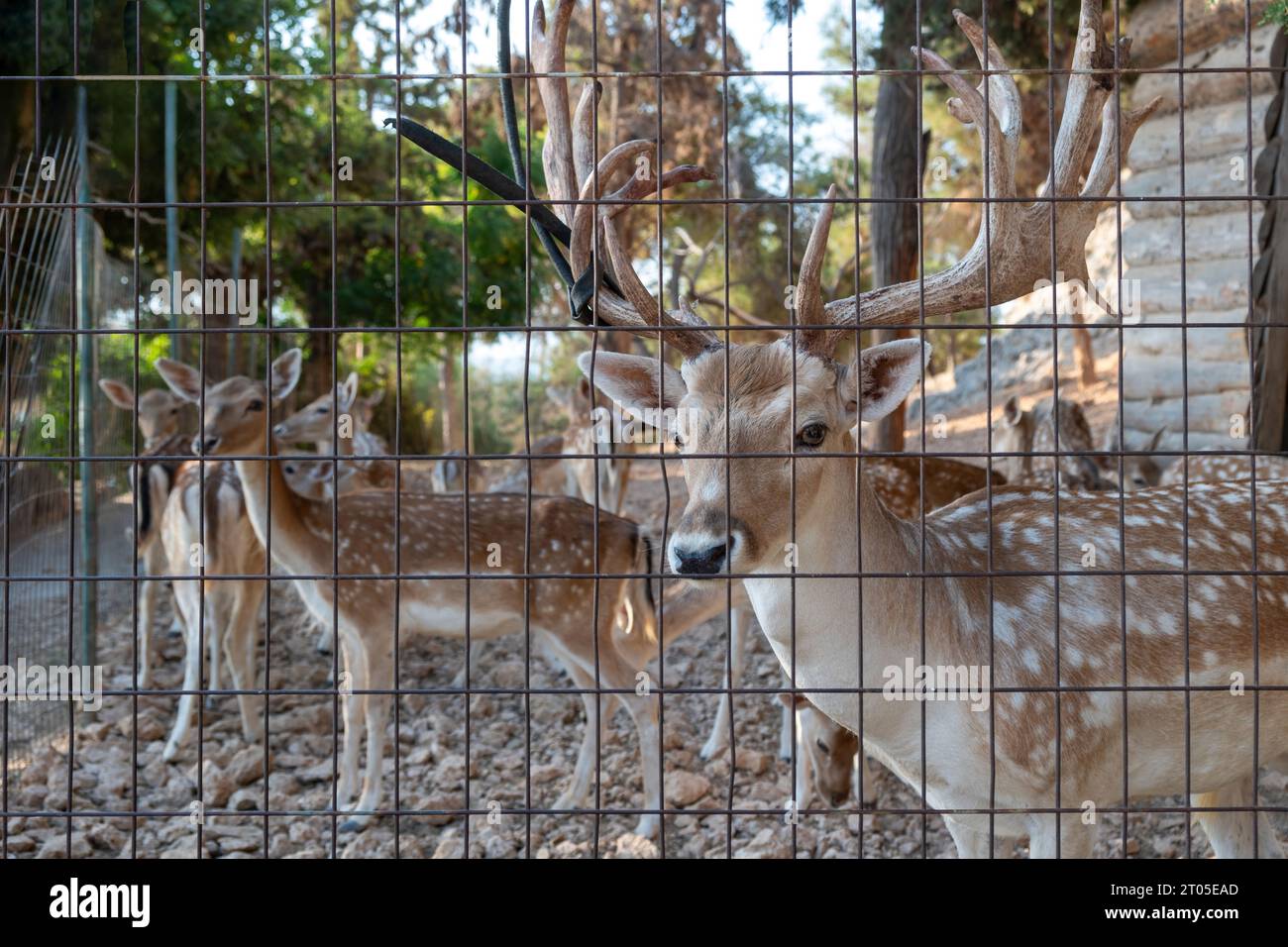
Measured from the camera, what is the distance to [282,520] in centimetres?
606

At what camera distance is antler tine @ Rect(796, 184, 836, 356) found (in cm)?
312

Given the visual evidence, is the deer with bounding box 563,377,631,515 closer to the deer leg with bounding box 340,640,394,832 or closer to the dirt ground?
the dirt ground

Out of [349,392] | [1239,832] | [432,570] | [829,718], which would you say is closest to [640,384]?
[829,718]

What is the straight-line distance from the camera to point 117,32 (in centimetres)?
714

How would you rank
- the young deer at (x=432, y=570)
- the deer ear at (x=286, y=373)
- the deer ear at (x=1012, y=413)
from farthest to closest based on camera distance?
1. the deer ear at (x=1012, y=413)
2. the deer ear at (x=286, y=373)
3. the young deer at (x=432, y=570)

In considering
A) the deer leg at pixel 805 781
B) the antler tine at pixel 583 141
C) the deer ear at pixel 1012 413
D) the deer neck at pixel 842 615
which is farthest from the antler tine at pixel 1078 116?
the deer ear at pixel 1012 413

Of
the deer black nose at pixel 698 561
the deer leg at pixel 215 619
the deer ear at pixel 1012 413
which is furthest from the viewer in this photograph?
the deer ear at pixel 1012 413

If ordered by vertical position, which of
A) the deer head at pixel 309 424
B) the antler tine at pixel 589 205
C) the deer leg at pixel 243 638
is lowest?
the deer leg at pixel 243 638

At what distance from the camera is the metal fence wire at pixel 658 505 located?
306cm

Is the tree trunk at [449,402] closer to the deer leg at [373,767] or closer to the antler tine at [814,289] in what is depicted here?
the deer leg at [373,767]

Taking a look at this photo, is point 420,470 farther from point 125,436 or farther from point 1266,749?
point 1266,749

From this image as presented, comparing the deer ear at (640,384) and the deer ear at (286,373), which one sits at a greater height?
the deer ear at (286,373)
